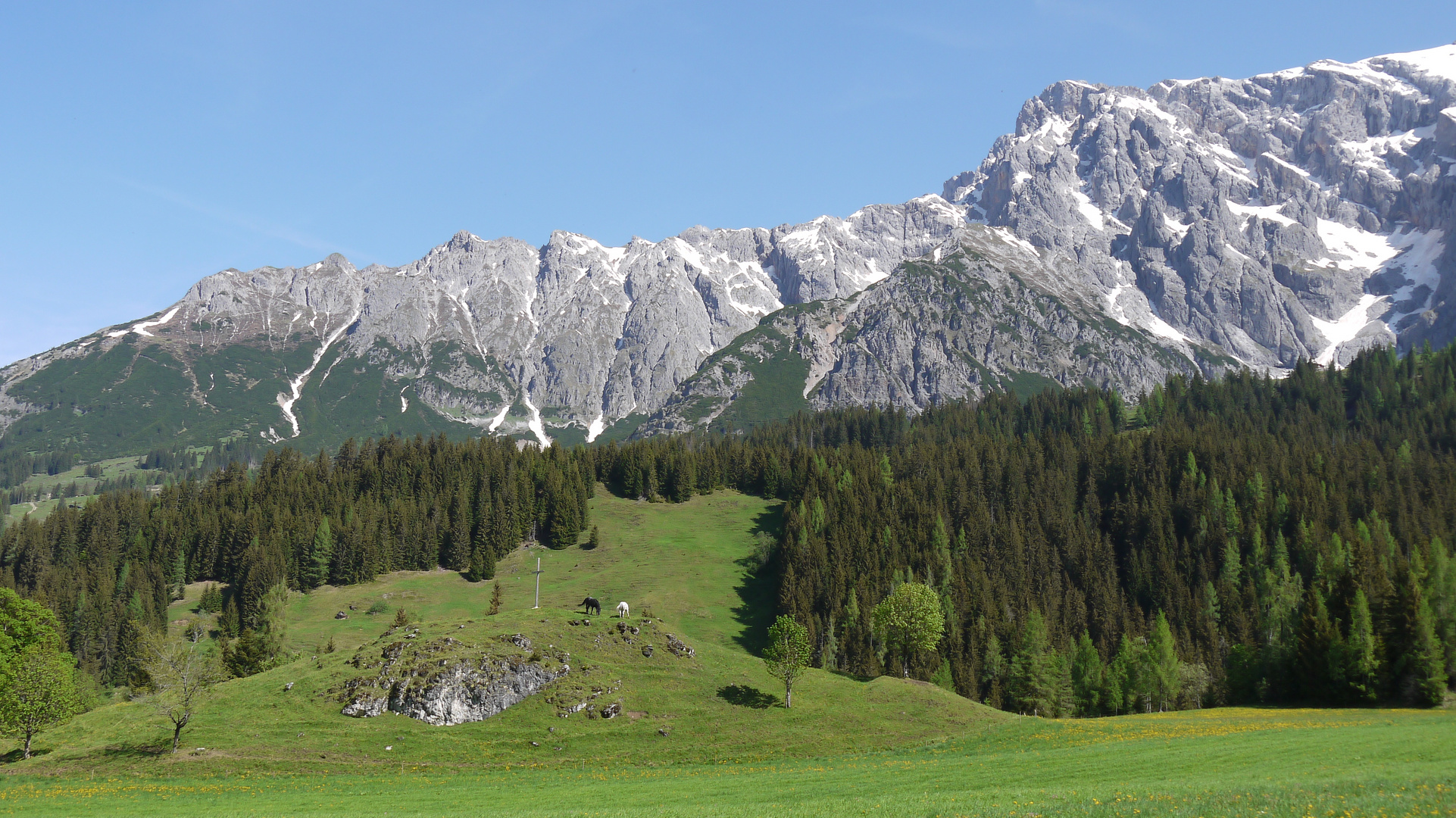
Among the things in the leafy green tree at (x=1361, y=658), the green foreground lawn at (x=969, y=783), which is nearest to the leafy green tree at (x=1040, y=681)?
the leafy green tree at (x=1361, y=658)

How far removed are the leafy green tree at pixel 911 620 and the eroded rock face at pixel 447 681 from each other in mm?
43003

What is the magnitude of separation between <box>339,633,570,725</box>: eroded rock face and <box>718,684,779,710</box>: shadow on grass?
1498 cm

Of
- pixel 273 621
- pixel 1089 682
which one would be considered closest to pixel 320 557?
pixel 273 621

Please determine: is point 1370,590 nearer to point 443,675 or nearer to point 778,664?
point 778,664

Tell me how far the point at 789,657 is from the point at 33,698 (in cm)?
5852

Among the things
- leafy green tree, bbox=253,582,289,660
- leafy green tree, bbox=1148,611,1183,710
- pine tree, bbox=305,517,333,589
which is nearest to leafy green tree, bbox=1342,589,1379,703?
leafy green tree, bbox=1148,611,1183,710

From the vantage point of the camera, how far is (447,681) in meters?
74.8

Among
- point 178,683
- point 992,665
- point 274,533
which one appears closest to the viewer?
point 178,683

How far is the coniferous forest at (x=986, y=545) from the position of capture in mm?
111312

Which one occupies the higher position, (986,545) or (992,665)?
(986,545)

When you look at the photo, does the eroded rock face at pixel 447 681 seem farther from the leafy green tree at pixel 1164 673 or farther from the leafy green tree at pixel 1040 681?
the leafy green tree at pixel 1164 673

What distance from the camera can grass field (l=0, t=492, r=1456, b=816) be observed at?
37.5 m

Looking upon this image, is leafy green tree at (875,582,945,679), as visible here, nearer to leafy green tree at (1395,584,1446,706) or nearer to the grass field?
the grass field

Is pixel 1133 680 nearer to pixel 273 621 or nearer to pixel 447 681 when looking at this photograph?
pixel 447 681
